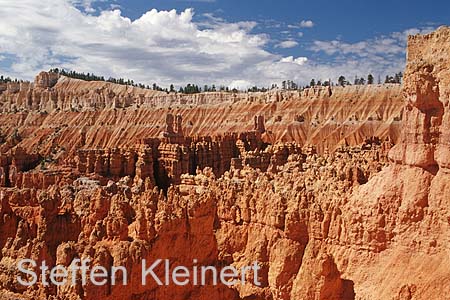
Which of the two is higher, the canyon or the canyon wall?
the canyon wall

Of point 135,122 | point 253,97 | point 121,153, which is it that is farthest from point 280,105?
point 121,153

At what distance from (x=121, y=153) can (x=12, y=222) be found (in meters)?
28.3

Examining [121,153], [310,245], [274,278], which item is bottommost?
[274,278]

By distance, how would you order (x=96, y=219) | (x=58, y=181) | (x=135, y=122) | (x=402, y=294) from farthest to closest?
(x=135, y=122), (x=58, y=181), (x=96, y=219), (x=402, y=294)

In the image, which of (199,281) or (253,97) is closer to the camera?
(199,281)

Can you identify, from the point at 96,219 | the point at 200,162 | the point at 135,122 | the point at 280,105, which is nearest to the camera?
the point at 96,219

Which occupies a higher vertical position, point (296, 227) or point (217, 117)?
point (217, 117)

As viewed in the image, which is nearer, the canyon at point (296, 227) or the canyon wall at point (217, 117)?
the canyon at point (296, 227)

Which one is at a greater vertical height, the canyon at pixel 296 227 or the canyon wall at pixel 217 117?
the canyon wall at pixel 217 117

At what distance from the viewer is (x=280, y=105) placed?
94.8 metres

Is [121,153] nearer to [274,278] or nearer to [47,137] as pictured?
[274,278]

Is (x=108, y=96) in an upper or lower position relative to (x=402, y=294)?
upper

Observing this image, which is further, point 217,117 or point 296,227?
point 217,117

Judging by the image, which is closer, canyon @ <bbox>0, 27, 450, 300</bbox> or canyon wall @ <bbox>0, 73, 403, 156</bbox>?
canyon @ <bbox>0, 27, 450, 300</bbox>
